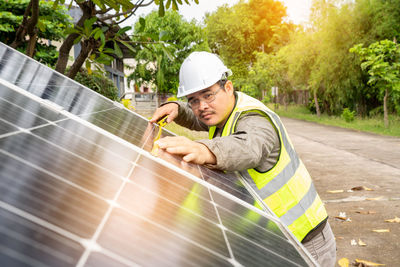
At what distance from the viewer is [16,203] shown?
0.66 meters

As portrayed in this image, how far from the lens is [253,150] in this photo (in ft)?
6.56

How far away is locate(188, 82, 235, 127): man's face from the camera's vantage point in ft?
8.54

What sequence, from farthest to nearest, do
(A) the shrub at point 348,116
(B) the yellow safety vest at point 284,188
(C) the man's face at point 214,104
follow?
(A) the shrub at point 348,116 → (C) the man's face at point 214,104 → (B) the yellow safety vest at point 284,188

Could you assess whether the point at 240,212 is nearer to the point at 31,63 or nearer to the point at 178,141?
the point at 178,141

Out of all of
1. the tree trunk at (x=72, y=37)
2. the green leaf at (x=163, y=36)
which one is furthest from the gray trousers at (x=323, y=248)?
the tree trunk at (x=72, y=37)

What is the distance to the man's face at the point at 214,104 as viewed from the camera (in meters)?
2.60

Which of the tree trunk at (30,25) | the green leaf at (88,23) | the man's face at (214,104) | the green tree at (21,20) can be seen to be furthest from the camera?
the green tree at (21,20)

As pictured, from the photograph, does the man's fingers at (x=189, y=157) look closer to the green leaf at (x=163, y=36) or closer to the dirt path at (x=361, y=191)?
the green leaf at (x=163, y=36)

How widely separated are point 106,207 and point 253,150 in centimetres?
122

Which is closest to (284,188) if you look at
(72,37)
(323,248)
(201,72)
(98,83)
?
(323,248)

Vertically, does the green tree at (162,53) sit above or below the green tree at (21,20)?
above

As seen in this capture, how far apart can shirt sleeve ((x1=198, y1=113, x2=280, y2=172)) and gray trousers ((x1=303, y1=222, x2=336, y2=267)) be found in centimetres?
69

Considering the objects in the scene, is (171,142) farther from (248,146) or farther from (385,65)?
(385,65)

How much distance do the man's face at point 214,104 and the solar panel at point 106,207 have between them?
756 millimetres
